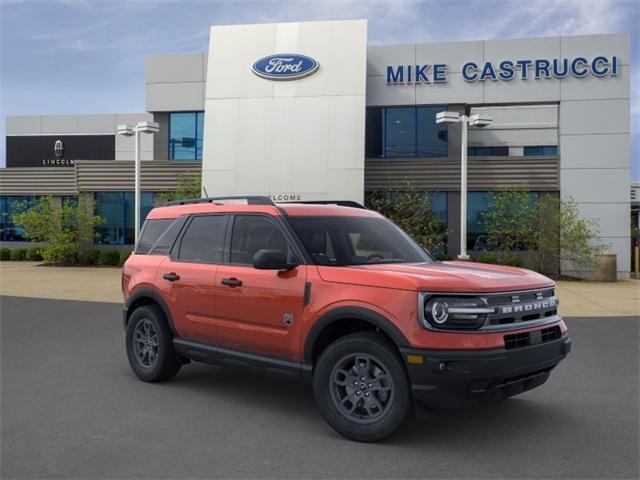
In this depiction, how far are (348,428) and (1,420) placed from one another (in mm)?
2937

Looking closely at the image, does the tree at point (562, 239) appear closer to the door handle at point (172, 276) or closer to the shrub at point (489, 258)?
the shrub at point (489, 258)

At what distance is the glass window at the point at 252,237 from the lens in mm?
5395

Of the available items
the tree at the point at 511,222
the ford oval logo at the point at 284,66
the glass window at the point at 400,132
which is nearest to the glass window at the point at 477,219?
the tree at the point at 511,222

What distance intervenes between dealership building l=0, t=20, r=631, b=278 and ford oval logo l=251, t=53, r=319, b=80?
0.05m

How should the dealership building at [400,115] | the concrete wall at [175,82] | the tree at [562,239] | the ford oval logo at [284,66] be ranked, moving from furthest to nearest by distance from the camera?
the concrete wall at [175,82], the ford oval logo at [284,66], the dealership building at [400,115], the tree at [562,239]

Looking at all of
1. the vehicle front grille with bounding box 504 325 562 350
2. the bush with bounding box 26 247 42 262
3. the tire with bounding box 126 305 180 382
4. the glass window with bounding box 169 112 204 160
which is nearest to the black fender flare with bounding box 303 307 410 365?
the vehicle front grille with bounding box 504 325 562 350

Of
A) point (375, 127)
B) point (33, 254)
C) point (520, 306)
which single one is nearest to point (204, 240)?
point (520, 306)

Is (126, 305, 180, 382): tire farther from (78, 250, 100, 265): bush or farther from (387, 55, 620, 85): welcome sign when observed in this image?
(387, 55, 620, 85): welcome sign

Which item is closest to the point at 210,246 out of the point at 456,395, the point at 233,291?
the point at 233,291

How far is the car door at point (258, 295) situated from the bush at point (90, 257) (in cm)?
2111

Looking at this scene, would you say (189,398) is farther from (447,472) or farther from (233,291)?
(447,472)

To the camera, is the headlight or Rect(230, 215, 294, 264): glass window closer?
the headlight

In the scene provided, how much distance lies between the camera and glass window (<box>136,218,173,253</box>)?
6.72m

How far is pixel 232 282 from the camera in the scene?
5.44m
